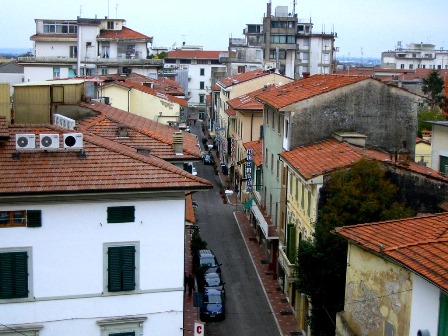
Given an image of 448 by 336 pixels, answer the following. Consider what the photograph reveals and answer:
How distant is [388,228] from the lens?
22.1 metres

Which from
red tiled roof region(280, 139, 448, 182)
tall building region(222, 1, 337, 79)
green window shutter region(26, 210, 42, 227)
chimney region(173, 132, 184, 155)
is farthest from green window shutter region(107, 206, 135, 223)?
tall building region(222, 1, 337, 79)

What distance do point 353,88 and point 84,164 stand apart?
72.3 ft

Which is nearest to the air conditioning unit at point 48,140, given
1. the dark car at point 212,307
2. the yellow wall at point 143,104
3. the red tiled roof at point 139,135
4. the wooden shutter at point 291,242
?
the red tiled roof at point 139,135

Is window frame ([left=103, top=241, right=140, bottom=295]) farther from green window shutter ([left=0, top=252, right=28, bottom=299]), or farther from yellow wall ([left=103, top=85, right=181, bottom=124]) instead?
yellow wall ([left=103, top=85, right=181, bottom=124])

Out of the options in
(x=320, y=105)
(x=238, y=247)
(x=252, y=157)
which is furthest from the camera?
(x=252, y=157)

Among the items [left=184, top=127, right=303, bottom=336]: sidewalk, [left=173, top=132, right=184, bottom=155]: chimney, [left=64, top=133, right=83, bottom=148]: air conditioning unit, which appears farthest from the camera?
[left=184, top=127, right=303, bottom=336]: sidewalk

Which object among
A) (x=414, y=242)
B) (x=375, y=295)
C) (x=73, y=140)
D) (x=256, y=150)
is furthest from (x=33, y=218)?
(x=256, y=150)

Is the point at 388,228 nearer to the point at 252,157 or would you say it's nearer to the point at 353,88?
the point at 353,88

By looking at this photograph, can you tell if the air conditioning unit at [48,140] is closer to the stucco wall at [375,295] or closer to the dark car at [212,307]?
the stucco wall at [375,295]

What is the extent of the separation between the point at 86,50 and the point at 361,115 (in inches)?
1848

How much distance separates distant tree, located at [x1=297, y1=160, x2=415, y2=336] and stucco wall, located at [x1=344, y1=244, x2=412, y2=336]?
5653 mm

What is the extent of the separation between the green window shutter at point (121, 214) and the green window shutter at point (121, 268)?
757mm

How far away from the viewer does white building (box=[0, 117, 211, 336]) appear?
63.9ft

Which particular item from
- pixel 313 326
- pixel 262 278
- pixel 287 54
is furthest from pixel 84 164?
pixel 287 54
